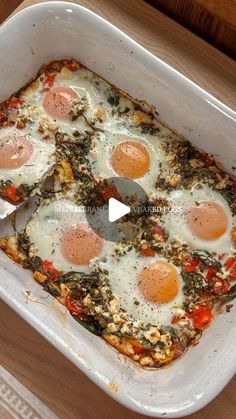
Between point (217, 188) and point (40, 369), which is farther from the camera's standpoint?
point (217, 188)

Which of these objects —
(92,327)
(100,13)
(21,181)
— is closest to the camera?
(92,327)

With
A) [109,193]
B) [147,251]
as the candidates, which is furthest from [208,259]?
[109,193]

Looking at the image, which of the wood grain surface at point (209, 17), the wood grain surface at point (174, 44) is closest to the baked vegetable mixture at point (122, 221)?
the wood grain surface at point (174, 44)

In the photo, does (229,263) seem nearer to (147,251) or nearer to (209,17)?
(147,251)

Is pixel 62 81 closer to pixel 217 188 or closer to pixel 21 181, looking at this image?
pixel 21 181

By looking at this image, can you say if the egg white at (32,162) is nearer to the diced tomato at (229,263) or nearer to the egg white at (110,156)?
the egg white at (110,156)

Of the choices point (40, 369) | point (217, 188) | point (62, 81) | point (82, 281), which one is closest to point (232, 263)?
point (217, 188)

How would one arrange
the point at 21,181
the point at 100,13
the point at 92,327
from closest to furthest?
the point at 92,327, the point at 21,181, the point at 100,13
